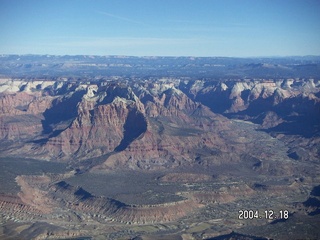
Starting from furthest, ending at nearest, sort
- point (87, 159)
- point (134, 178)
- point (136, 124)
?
point (136, 124), point (87, 159), point (134, 178)

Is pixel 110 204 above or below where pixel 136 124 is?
below

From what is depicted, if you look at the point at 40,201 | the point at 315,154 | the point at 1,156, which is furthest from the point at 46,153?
the point at 315,154

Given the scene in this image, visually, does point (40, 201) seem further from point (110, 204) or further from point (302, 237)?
point (302, 237)

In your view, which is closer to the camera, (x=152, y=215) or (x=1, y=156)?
(x=152, y=215)

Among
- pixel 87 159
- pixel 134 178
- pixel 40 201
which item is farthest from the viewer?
pixel 87 159
